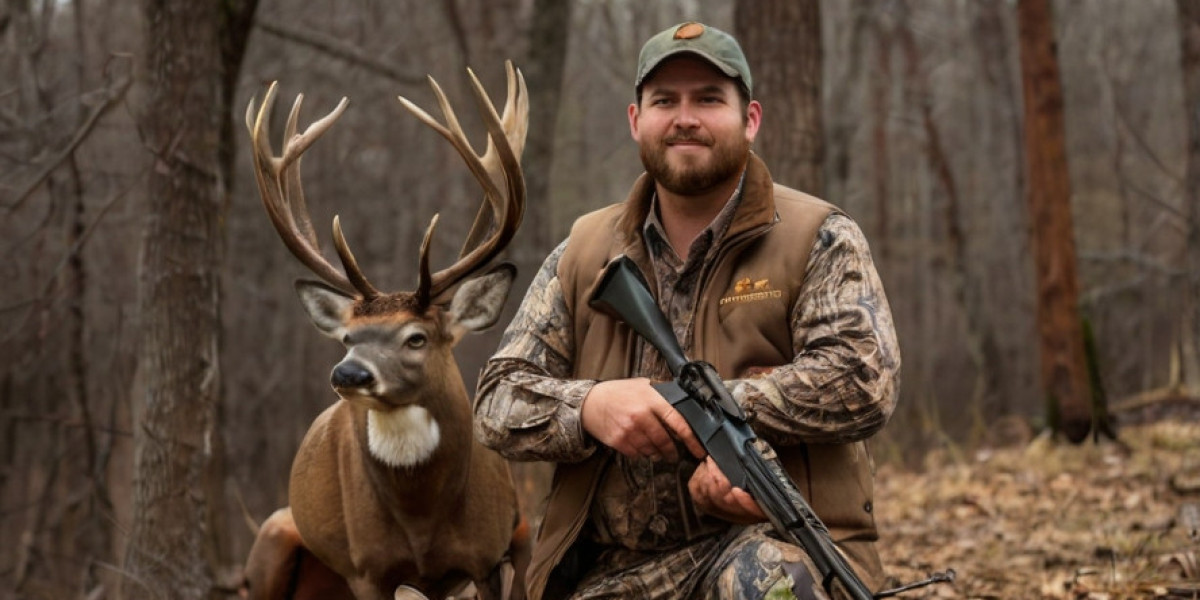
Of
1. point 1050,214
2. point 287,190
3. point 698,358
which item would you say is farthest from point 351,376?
point 1050,214

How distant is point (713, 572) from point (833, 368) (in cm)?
72

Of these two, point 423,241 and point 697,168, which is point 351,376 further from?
point 697,168

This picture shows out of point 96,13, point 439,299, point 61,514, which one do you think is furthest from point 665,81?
point 96,13

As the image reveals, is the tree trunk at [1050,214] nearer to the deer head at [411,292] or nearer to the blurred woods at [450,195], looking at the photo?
the blurred woods at [450,195]

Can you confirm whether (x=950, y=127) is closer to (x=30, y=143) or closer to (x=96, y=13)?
(x=96, y=13)

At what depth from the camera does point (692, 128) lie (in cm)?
461

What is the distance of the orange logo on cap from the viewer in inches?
181

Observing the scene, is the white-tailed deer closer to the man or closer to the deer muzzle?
the deer muzzle

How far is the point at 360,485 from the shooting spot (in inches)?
235

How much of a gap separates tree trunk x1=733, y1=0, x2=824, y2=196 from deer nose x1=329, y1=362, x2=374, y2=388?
11.9ft

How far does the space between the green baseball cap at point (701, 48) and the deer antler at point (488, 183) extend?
88cm

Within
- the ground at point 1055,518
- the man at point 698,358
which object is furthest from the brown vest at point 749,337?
the ground at point 1055,518

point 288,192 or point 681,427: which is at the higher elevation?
point 288,192

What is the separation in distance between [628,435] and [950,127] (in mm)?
34032
